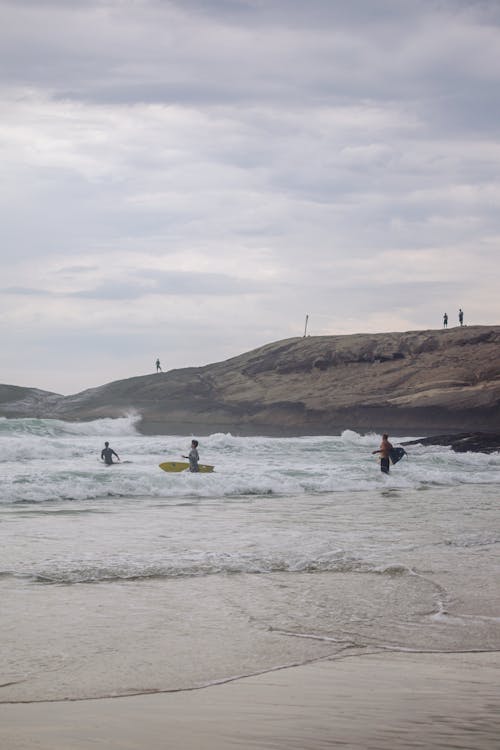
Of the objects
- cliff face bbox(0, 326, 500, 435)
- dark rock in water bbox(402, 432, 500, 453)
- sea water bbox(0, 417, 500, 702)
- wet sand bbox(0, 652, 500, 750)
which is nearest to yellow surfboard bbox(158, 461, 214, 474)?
sea water bbox(0, 417, 500, 702)

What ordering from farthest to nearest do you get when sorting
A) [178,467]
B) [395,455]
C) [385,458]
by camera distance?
[395,455] → [385,458] → [178,467]

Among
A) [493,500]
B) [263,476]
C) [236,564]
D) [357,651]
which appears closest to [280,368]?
[263,476]

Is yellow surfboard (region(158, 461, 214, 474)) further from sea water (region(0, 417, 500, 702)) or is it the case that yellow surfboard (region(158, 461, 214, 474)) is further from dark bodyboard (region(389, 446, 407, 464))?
dark bodyboard (region(389, 446, 407, 464))

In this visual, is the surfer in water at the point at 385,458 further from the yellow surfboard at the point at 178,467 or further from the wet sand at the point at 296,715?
the wet sand at the point at 296,715

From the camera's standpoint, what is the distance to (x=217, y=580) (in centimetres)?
863

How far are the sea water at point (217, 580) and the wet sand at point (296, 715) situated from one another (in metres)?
0.43

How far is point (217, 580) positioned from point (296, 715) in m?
4.86

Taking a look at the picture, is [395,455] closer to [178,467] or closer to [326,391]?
[178,467]

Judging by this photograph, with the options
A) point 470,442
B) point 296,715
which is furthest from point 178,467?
point 296,715

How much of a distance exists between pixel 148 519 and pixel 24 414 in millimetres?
47091

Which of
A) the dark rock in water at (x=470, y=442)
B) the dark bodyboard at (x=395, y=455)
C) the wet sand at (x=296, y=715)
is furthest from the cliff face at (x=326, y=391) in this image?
the wet sand at (x=296, y=715)

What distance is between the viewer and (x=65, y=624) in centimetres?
659

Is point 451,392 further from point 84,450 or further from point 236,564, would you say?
point 236,564

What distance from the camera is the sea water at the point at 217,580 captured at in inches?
221
